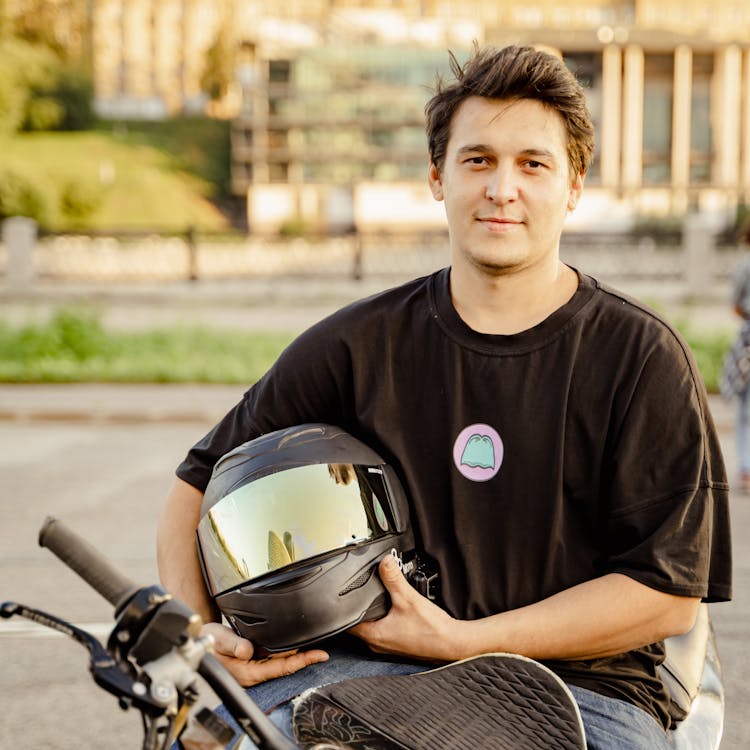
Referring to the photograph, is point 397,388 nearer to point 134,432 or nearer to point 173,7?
point 134,432

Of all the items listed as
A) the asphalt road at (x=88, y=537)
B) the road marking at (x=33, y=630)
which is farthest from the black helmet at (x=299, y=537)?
the road marking at (x=33, y=630)

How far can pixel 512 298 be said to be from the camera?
2.50m

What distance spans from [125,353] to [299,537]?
14.6 m

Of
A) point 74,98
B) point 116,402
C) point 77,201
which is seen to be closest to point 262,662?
point 116,402

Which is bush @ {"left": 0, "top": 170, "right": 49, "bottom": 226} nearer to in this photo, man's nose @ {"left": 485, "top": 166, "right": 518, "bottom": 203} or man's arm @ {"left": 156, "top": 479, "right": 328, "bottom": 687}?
man's arm @ {"left": 156, "top": 479, "right": 328, "bottom": 687}

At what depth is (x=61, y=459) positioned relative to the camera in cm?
1045

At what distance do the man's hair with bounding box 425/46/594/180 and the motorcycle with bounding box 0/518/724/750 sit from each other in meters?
1.03

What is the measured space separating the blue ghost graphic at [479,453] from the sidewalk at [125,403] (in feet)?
32.7

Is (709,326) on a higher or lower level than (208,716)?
lower

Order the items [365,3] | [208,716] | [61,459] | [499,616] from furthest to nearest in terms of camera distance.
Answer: [365,3] → [61,459] → [499,616] → [208,716]

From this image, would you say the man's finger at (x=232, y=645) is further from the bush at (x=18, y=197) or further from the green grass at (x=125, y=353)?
the bush at (x=18, y=197)

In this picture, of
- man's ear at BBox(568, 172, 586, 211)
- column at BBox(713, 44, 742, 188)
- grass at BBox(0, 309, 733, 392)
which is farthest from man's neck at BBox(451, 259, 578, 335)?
column at BBox(713, 44, 742, 188)

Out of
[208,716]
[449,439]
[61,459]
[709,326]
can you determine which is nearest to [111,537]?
[61,459]

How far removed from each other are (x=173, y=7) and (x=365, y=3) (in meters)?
26.4
